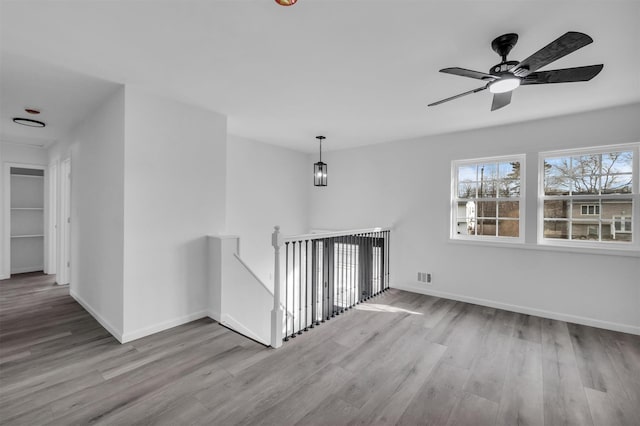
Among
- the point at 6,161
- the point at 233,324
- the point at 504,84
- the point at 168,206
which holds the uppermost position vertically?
the point at 504,84

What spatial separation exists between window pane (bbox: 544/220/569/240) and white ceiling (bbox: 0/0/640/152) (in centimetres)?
140

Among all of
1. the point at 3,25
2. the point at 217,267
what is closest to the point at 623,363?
the point at 217,267

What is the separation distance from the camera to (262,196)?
5.25 meters

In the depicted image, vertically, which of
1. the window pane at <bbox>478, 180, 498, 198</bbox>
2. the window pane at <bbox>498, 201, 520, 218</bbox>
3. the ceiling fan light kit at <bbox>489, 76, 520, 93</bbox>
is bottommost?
the window pane at <bbox>498, 201, 520, 218</bbox>

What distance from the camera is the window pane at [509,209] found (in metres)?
3.94

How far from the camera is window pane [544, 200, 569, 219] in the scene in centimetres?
364

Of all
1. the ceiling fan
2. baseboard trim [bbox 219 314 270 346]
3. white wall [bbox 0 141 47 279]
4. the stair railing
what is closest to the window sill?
the stair railing

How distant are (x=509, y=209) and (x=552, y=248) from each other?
703 millimetres

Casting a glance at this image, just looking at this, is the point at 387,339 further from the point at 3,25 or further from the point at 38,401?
the point at 3,25

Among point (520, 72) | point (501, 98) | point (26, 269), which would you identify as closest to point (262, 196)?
point (501, 98)

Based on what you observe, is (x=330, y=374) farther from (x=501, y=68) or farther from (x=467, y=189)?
(x=467, y=189)

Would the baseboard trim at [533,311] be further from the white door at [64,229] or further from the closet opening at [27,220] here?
the closet opening at [27,220]

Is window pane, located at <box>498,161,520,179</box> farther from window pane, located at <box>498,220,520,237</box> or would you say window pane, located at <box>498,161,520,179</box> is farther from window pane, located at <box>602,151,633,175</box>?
window pane, located at <box>602,151,633,175</box>

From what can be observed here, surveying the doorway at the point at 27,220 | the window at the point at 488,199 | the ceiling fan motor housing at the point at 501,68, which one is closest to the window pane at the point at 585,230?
the window at the point at 488,199
